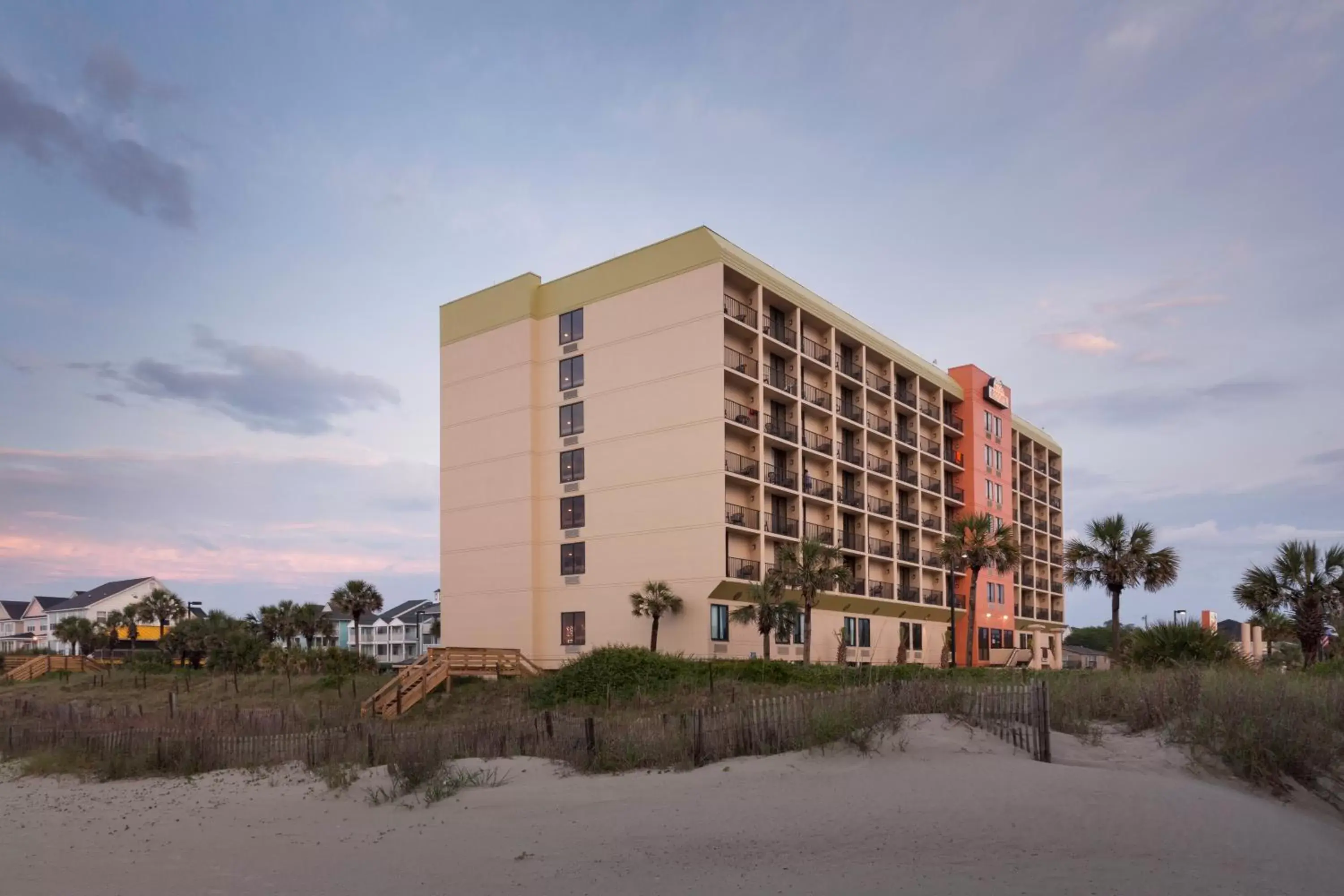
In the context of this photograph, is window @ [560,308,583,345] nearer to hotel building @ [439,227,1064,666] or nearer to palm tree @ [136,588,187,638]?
hotel building @ [439,227,1064,666]

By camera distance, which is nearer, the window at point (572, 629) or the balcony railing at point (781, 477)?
the window at point (572, 629)

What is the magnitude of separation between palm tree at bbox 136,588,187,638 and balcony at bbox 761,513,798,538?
2271 inches

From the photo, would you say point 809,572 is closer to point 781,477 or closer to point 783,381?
point 781,477

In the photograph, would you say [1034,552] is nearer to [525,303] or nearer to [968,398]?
[968,398]

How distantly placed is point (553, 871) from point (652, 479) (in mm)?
36912

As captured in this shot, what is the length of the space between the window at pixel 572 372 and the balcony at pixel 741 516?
10.7 m

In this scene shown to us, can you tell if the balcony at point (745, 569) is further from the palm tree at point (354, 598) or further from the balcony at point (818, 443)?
the palm tree at point (354, 598)

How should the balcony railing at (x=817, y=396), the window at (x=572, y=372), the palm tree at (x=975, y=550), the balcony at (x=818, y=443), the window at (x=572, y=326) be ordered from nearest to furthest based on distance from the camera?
the window at (x=572, y=372), the window at (x=572, y=326), the balcony at (x=818, y=443), the balcony railing at (x=817, y=396), the palm tree at (x=975, y=550)

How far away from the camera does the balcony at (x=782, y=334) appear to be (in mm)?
52406

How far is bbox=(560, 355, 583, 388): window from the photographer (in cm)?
5297

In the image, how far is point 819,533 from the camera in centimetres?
5466

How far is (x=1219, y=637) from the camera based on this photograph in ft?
96.7

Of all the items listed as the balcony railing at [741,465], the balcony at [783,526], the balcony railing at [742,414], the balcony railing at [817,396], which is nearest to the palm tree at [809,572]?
the balcony at [783,526]

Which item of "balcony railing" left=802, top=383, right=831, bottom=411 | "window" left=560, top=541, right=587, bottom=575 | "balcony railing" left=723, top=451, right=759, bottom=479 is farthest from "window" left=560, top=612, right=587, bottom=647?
"balcony railing" left=802, top=383, right=831, bottom=411
